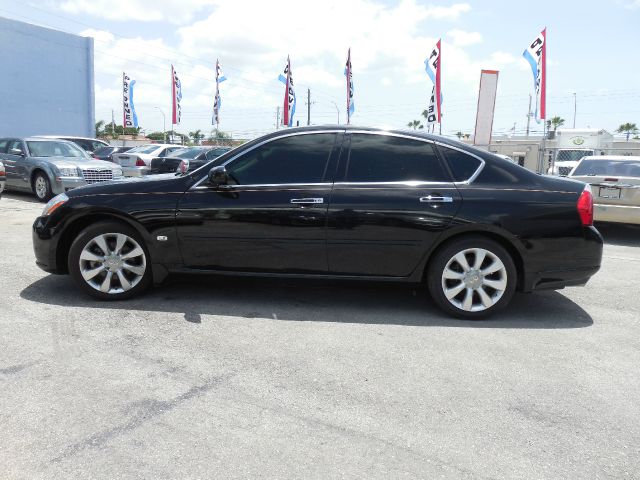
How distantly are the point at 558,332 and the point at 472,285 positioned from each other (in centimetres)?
76

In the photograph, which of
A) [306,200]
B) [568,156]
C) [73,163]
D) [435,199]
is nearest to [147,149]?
[73,163]

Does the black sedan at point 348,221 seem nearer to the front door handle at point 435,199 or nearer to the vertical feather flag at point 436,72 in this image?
the front door handle at point 435,199

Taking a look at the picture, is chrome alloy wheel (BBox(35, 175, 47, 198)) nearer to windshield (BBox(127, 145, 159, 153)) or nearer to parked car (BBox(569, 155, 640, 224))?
windshield (BBox(127, 145, 159, 153))

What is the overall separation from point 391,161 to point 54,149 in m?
11.5

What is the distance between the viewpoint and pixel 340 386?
331 centimetres

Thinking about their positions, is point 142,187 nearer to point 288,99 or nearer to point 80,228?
point 80,228

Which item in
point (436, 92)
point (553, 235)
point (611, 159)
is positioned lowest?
point (553, 235)

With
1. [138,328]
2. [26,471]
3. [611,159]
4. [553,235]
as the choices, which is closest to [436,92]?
[611,159]

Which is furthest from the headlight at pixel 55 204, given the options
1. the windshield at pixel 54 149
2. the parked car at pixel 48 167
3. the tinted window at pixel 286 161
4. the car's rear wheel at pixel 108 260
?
the windshield at pixel 54 149

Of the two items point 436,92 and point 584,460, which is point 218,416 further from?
point 436,92

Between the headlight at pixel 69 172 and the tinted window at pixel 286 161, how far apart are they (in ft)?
29.7

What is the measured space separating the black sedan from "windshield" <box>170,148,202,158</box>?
13.8 metres

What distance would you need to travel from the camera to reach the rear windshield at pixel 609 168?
9195 mm

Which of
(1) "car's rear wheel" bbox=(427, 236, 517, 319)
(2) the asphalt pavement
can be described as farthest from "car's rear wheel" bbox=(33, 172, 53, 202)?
(1) "car's rear wheel" bbox=(427, 236, 517, 319)
